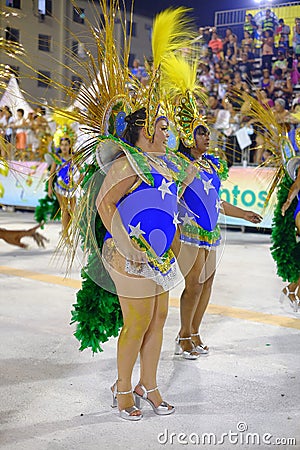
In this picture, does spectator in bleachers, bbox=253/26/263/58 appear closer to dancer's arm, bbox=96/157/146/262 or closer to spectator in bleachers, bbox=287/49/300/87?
spectator in bleachers, bbox=287/49/300/87

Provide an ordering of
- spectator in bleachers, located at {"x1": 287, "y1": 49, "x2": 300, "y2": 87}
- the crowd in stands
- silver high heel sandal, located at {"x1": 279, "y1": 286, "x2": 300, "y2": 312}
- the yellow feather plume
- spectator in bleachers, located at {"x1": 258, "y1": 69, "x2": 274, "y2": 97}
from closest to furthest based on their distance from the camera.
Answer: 1. the yellow feather plume
2. silver high heel sandal, located at {"x1": 279, "y1": 286, "x2": 300, "y2": 312}
3. the crowd in stands
4. spectator in bleachers, located at {"x1": 287, "y1": 49, "x2": 300, "y2": 87}
5. spectator in bleachers, located at {"x1": 258, "y1": 69, "x2": 274, "y2": 97}

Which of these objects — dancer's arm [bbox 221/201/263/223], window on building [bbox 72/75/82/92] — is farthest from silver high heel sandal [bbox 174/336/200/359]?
window on building [bbox 72/75/82/92]

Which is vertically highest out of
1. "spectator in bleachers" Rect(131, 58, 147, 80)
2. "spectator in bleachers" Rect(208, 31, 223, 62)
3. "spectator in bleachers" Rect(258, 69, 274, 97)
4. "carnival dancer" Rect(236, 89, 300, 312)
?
"spectator in bleachers" Rect(208, 31, 223, 62)

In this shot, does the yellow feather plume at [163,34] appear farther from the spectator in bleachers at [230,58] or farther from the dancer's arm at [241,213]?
the spectator in bleachers at [230,58]

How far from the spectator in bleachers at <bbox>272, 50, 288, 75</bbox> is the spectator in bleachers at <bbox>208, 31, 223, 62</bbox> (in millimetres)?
1384

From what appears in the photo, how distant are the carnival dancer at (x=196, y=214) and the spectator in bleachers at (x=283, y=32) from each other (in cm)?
955

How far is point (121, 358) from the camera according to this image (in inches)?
115

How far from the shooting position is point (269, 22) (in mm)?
13070

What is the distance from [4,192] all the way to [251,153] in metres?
5.82

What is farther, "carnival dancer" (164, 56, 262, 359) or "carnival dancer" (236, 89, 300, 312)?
"carnival dancer" (236, 89, 300, 312)

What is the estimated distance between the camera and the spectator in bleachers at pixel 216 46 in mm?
13617

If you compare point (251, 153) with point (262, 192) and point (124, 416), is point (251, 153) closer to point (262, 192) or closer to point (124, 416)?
point (262, 192)

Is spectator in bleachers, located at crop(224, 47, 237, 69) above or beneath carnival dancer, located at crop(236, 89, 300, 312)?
above
